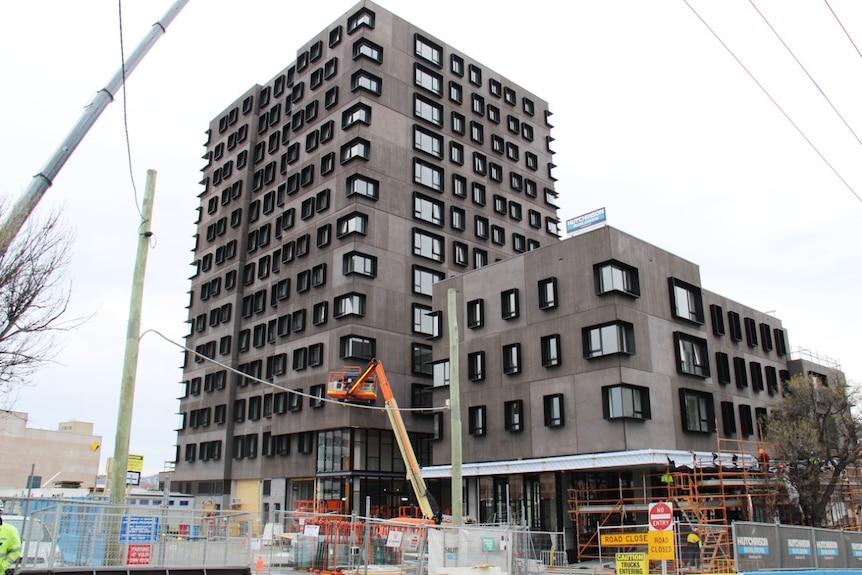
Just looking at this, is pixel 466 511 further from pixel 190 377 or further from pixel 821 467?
pixel 190 377

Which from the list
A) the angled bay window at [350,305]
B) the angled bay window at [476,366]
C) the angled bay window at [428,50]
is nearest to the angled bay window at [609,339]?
the angled bay window at [476,366]

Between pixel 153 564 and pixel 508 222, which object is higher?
pixel 508 222

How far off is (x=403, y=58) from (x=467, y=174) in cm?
1237

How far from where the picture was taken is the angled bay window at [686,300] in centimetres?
4297

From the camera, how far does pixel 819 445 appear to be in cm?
3750

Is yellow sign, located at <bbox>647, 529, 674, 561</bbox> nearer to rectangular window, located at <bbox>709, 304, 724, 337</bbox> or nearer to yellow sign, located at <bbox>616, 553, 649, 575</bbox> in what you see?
yellow sign, located at <bbox>616, 553, 649, 575</bbox>

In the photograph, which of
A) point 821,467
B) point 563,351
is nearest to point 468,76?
point 563,351

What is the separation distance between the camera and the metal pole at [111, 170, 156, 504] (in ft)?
50.3

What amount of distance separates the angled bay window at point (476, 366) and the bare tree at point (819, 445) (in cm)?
1733

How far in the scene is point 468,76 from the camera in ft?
239

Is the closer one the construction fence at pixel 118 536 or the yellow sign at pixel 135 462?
the construction fence at pixel 118 536

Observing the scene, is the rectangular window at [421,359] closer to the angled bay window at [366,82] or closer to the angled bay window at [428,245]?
the angled bay window at [428,245]

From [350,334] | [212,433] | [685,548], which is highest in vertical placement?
[350,334]

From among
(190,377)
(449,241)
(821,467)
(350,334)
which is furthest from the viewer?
(190,377)
